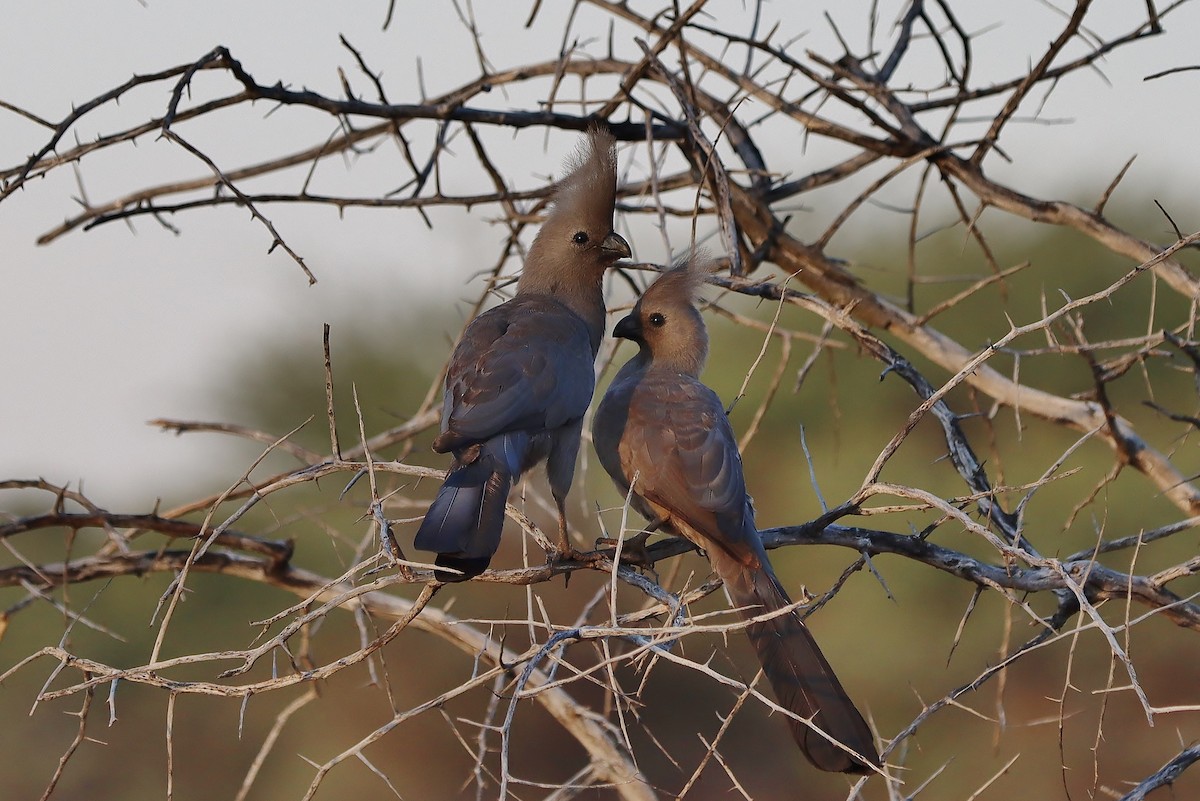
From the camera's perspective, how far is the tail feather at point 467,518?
2.64 m

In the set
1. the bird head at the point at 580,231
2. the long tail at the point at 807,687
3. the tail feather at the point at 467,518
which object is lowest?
the long tail at the point at 807,687

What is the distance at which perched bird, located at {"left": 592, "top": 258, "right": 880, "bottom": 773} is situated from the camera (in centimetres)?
291

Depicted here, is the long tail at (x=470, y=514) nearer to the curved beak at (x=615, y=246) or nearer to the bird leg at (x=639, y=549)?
the bird leg at (x=639, y=549)

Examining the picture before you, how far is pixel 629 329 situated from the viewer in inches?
165

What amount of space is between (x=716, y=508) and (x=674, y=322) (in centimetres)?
113

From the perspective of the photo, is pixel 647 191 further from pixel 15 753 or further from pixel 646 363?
pixel 15 753

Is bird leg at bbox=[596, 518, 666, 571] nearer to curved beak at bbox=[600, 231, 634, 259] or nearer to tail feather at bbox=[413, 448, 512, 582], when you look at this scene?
tail feather at bbox=[413, 448, 512, 582]

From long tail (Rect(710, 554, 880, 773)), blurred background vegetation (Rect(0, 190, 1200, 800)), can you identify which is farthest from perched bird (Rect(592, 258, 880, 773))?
blurred background vegetation (Rect(0, 190, 1200, 800))

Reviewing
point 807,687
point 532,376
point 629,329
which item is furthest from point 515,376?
point 807,687

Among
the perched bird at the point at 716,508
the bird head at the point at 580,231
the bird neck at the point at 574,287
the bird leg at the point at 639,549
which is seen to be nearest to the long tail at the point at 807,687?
the perched bird at the point at 716,508

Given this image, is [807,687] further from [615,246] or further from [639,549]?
[615,246]

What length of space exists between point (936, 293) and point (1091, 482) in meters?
3.34

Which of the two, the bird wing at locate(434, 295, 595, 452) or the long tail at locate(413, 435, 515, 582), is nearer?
the long tail at locate(413, 435, 515, 582)

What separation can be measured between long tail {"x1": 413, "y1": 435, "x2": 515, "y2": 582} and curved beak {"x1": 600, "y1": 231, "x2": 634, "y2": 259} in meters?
1.32
